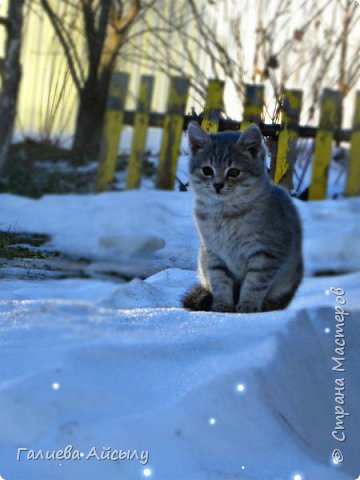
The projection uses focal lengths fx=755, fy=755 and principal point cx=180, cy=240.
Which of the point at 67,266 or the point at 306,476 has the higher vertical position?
the point at 67,266

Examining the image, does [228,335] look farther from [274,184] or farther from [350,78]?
[350,78]

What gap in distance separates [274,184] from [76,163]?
15.0 inches

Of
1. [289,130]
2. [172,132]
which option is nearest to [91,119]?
[172,132]

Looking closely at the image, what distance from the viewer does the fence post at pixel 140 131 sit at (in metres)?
1.35

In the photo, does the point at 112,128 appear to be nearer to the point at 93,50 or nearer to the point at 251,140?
the point at 93,50

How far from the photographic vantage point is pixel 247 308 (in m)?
1.46

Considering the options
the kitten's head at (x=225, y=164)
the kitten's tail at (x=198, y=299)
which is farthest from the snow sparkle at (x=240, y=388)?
the kitten's head at (x=225, y=164)

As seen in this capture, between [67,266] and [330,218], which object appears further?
[330,218]

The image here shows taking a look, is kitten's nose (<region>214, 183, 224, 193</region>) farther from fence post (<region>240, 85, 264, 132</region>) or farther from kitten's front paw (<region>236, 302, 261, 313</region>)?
kitten's front paw (<region>236, 302, 261, 313</region>)

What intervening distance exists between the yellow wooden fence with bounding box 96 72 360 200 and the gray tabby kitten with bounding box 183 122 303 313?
1.8 inches

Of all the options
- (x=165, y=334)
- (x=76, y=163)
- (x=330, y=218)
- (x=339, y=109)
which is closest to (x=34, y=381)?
(x=165, y=334)

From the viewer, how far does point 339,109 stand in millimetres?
1446

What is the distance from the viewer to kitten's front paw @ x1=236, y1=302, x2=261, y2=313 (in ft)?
4.79

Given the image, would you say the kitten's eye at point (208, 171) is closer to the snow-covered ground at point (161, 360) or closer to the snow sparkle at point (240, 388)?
the snow-covered ground at point (161, 360)
